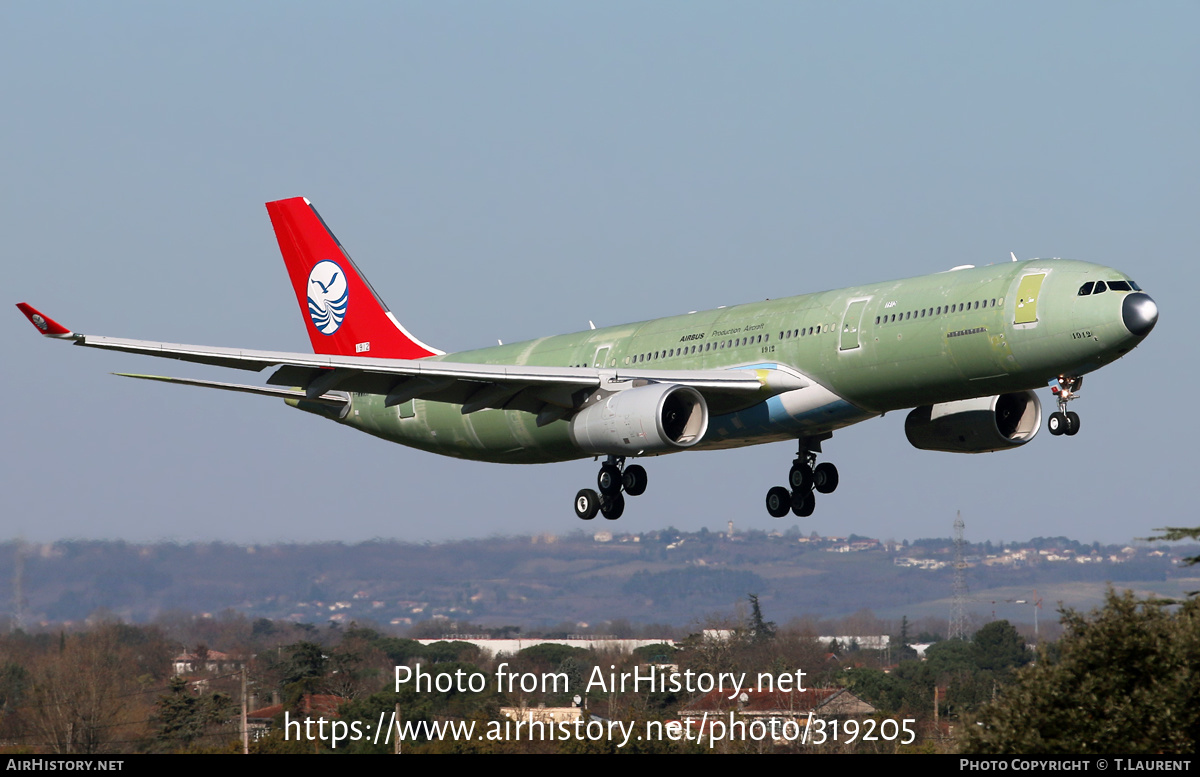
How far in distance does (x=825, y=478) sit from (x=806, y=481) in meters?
0.51

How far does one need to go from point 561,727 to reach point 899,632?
55.1m

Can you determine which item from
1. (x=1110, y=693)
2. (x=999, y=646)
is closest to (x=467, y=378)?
(x=1110, y=693)

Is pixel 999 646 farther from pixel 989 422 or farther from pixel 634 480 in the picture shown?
pixel 634 480

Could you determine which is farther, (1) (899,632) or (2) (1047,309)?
(1) (899,632)

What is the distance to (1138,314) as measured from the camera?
97.1ft

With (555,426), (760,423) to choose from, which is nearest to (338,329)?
(555,426)

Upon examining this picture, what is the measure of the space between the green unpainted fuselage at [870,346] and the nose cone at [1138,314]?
15 cm

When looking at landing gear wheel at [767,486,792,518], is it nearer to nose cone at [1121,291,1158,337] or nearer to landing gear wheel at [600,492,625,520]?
landing gear wheel at [600,492,625,520]

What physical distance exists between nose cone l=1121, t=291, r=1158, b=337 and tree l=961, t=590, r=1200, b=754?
7958 mm

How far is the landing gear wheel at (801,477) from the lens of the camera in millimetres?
39062

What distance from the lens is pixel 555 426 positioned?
38344 millimetres

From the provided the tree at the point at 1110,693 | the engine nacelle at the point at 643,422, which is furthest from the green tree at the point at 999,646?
the tree at the point at 1110,693
